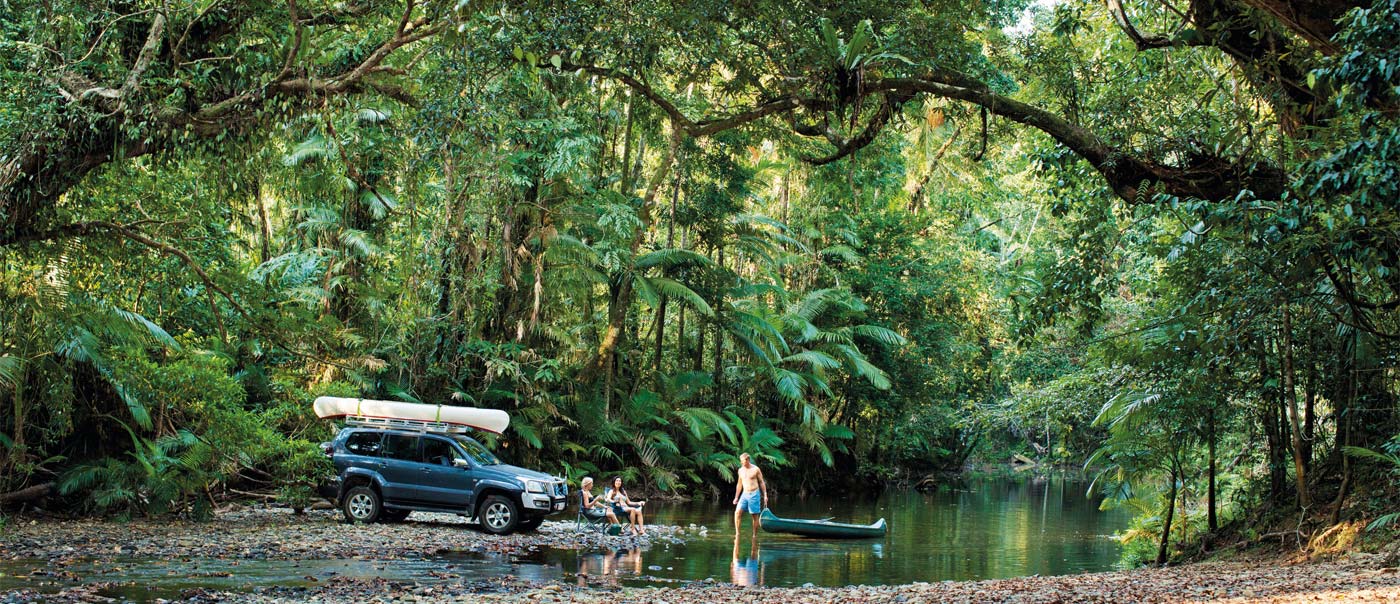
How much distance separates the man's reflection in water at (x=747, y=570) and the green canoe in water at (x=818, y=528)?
2.24m

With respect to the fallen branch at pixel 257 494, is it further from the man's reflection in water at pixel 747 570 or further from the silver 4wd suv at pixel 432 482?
the man's reflection in water at pixel 747 570

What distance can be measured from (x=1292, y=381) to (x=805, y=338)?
16.4 metres

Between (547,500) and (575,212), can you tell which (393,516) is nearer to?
(547,500)

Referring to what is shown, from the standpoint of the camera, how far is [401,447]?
52.0 feet

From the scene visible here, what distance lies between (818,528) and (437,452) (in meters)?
Answer: 6.26

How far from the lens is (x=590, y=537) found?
1562 centimetres

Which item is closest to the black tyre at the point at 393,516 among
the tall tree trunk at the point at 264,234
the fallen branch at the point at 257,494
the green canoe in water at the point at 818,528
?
the fallen branch at the point at 257,494

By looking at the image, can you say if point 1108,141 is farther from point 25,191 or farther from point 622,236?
point 622,236

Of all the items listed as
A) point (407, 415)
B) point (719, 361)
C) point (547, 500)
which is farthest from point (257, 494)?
point (719, 361)

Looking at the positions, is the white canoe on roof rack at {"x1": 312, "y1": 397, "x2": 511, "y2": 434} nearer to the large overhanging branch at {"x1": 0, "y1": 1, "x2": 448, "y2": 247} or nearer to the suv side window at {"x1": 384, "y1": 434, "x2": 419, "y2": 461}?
the suv side window at {"x1": 384, "y1": 434, "x2": 419, "y2": 461}

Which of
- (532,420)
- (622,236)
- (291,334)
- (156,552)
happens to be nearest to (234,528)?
(156,552)

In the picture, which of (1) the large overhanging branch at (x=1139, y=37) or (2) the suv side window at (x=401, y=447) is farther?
(2) the suv side window at (x=401, y=447)

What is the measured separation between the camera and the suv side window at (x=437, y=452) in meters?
15.7

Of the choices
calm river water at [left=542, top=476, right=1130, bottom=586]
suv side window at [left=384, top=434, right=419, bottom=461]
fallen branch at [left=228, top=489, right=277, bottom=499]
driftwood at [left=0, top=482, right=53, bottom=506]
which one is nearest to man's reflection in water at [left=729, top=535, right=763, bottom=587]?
calm river water at [left=542, top=476, right=1130, bottom=586]
